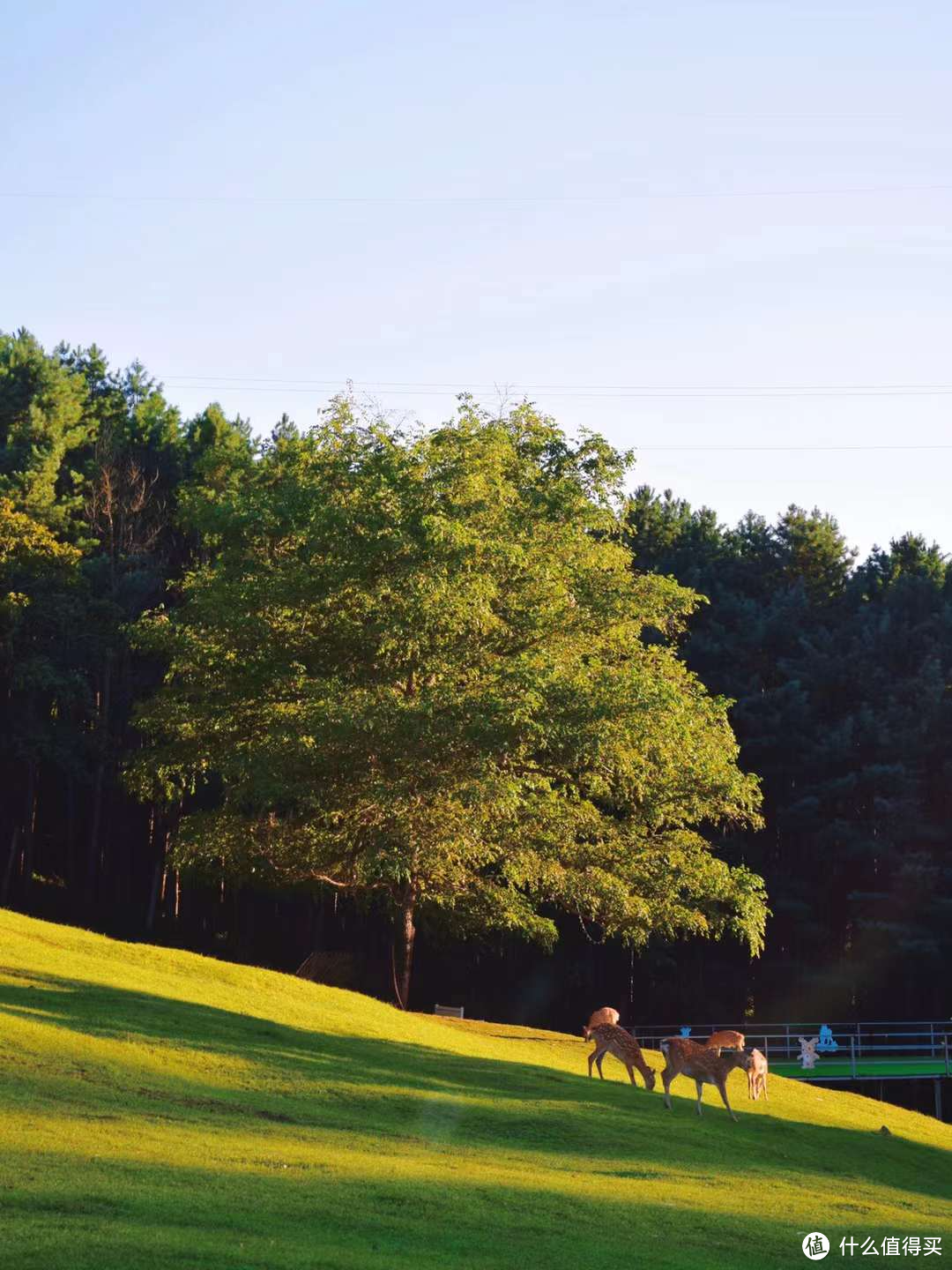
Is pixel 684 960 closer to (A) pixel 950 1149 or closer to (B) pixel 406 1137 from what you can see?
(A) pixel 950 1149

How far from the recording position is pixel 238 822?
34969mm

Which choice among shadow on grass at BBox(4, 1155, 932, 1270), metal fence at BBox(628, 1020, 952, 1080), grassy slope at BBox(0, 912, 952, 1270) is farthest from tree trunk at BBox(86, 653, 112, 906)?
shadow on grass at BBox(4, 1155, 932, 1270)

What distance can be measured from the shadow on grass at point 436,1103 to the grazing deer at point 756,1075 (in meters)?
0.57

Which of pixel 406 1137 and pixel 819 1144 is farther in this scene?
pixel 819 1144

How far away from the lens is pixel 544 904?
172 ft

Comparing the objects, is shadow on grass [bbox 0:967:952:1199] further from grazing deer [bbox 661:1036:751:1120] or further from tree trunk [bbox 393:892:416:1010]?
tree trunk [bbox 393:892:416:1010]

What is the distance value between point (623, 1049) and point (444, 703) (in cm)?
898

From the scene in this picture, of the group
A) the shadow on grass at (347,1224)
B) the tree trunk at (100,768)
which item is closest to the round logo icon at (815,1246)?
the shadow on grass at (347,1224)

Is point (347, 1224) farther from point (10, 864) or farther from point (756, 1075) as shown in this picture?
point (10, 864)

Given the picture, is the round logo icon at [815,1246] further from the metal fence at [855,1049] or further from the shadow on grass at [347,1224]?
the metal fence at [855,1049]

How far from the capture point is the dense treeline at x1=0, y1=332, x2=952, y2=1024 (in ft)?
184

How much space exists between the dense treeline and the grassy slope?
2696cm

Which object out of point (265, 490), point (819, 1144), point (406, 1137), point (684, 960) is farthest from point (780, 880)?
point (406, 1137)

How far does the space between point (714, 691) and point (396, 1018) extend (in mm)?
36738
